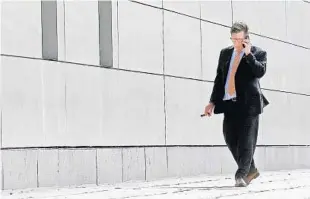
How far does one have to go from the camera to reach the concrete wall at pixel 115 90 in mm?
8899

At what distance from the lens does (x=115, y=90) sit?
1055 cm

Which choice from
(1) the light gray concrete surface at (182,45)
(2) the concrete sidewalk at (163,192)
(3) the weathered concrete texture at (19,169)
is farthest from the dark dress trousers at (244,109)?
(1) the light gray concrete surface at (182,45)

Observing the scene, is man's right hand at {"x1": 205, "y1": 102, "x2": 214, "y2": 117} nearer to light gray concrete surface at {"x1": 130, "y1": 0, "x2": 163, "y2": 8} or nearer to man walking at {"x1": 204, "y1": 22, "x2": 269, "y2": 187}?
man walking at {"x1": 204, "y1": 22, "x2": 269, "y2": 187}

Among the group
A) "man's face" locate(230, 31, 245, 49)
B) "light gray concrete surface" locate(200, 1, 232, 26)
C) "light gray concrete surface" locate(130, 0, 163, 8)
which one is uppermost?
"light gray concrete surface" locate(200, 1, 232, 26)

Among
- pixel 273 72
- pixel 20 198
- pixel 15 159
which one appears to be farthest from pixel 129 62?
pixel 273 72

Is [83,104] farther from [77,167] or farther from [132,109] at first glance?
[132,109]

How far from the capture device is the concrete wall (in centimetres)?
890

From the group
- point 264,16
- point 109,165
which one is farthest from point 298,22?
point 109,165

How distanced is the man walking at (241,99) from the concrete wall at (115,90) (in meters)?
1.90

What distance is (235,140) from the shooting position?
879 cm

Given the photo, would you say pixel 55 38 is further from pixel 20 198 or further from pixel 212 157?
pixel 212 157

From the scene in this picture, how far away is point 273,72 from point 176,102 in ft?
12.8

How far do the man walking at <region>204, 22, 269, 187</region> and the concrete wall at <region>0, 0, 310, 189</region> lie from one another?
1904mm

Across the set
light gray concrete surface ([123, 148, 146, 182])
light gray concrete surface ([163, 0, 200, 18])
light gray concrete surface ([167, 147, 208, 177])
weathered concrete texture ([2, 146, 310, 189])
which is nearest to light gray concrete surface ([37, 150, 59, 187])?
weathered concrete texture ([2, 146, 310, 189])
